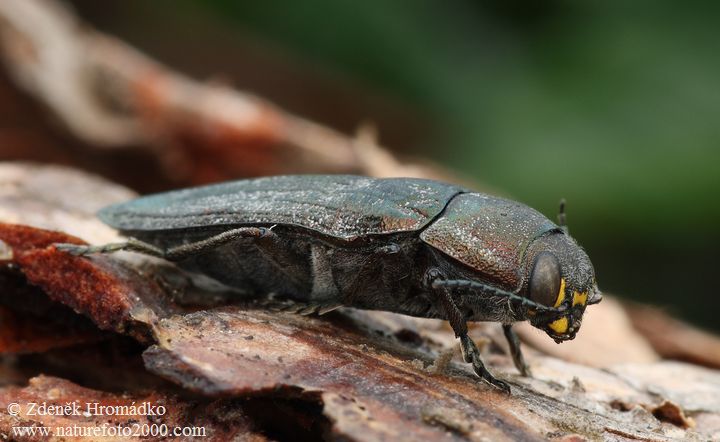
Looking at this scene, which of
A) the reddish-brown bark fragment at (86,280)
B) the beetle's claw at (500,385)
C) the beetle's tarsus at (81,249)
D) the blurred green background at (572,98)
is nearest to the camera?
the beetle's claw at (500,385)

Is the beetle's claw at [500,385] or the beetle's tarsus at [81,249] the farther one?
the beetle's tarsus at [81,249]

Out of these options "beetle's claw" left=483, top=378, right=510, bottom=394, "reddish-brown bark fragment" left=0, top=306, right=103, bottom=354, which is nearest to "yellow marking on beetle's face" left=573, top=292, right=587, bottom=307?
"beetle's claw" left=483, top=378, right=510, bottom=394

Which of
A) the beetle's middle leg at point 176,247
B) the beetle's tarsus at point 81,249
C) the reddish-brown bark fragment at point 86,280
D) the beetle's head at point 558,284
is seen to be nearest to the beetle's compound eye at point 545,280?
the beetle's head at point 558,284

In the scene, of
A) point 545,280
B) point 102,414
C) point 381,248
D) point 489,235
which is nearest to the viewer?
point 102,414

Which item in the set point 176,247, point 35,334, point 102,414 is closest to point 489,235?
point 176,247

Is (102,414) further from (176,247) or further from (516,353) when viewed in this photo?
(516,353)

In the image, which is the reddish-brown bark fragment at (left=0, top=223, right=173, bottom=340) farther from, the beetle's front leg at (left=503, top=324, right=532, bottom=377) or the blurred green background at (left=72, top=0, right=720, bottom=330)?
the blurred green background at (left=72, top=0, right=720, bottom=330)

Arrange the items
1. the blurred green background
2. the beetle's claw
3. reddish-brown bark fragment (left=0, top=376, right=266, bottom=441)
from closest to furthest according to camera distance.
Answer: reddish-brown bark fragment (left=0, top=376, right=266, bottom=441) < the beetle's claw < the blurred green background

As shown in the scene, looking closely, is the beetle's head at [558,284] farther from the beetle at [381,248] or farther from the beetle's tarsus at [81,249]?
the beetle's tarsus at [81,249]
